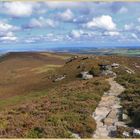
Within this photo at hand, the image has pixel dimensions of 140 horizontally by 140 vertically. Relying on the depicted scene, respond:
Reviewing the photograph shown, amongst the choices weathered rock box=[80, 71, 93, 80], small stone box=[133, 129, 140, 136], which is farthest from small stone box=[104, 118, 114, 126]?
weathered rock box=[80, 71, 93, 80]

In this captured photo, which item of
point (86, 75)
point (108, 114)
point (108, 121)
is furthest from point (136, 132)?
point (86, 75)

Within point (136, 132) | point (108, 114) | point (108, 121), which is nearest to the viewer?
point (136, 132)

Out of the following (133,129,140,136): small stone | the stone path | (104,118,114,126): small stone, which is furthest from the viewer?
(104,118,114,126): small stone

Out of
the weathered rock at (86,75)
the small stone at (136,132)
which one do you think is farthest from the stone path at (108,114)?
the weathered rock at (86,75)

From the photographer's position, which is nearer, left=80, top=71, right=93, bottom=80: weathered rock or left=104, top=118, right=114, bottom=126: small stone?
left=104, top=118, right=114, bottom=126: small stone

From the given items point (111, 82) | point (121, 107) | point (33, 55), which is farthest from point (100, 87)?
point (33, 55)

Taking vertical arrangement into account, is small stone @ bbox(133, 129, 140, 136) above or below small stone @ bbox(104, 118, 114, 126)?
above

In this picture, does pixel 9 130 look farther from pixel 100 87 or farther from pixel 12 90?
pixel 12 90

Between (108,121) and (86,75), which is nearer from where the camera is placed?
(108,121)

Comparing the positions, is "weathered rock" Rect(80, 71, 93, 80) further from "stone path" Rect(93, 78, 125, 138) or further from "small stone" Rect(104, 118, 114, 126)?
"small stone" Rect(104, 118, 114, 126)

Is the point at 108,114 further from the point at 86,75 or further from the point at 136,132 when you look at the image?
the point at 86,75
